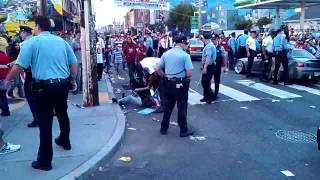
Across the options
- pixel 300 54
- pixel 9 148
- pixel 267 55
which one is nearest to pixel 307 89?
pixel 300 54

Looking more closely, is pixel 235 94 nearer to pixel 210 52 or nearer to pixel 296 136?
pixel 210 52

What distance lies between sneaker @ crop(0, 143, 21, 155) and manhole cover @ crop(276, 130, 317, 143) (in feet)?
14.4

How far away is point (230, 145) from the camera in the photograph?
735 centimetres

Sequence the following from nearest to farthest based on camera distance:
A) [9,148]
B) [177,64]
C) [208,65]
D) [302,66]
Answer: [9,148] → [177,64] → [208,65] → [302,66]

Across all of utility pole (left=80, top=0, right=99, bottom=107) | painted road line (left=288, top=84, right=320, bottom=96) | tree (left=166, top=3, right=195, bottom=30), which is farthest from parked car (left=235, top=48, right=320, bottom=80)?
tree (left=166, top=3, right=195, bottom=30)

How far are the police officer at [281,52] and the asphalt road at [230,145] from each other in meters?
2.94

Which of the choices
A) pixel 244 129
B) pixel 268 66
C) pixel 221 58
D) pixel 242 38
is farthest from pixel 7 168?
pixel 242 38

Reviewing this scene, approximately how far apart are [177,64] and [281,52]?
7472 millimetres

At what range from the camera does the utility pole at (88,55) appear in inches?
406

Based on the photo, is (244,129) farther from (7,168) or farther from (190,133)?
(7,168)

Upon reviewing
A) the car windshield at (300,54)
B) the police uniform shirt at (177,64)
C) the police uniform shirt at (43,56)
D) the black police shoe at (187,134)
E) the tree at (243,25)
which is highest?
the tree at (243,25)

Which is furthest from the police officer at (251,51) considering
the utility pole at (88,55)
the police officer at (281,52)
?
the utility pole at (88,55)

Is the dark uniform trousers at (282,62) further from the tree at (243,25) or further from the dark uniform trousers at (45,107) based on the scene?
the tree at (243,25)

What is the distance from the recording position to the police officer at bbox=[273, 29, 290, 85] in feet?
46.8
